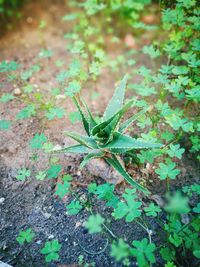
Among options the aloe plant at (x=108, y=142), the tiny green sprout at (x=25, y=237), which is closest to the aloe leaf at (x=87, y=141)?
the aloe plant at (x=108, y=142)

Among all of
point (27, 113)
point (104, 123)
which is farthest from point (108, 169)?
point (27, 113)

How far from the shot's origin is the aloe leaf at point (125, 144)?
95.5 inches

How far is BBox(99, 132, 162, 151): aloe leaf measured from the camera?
2426mm

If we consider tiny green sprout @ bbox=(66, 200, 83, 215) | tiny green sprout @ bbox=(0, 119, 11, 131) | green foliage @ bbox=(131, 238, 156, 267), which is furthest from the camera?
tiny green sprout @ bbox=(0, 119, 11, 131)

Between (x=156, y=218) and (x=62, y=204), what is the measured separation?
0.79 meters

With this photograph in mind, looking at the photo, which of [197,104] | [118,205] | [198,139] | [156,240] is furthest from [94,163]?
[197,104]

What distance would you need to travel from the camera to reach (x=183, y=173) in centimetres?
302

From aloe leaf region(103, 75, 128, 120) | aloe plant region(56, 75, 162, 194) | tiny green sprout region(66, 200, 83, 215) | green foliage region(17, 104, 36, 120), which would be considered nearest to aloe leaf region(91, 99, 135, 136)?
aloe plant region(56, 75, 162, 194)

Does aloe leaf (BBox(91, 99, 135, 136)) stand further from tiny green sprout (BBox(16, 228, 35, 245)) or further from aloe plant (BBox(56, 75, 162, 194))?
tiny green sprout (BBox(16, 228, 35, 245))

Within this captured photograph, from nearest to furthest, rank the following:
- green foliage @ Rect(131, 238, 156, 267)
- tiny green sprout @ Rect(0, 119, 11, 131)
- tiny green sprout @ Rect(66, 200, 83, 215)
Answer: green foliage @ Rect(131, 238, 156, 267) → tiny green sprout @ Rect(66, 200, 83, 215) → tiny green sprout @ Rect(0, 119, 11, 131)

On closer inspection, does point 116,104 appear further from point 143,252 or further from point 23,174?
point 143,252

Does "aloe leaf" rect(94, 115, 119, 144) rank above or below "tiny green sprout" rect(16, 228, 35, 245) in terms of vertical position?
above

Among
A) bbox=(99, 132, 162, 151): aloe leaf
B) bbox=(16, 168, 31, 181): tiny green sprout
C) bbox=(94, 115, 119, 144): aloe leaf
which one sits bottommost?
bbox=(16, 168, 31, 181): tiny green sprout

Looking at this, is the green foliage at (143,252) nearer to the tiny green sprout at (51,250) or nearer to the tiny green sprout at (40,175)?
the tiny green sprout at (51,250)
